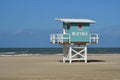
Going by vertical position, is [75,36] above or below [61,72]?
above

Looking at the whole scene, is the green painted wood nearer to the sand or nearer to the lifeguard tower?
the lifeguard tower

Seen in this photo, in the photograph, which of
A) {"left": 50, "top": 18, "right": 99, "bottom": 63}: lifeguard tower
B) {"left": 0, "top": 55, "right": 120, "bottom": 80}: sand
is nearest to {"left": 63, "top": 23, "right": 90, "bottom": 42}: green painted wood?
{"left": 50, "top": 18, "right": 99, "bottom": 63}: lifeguard tower

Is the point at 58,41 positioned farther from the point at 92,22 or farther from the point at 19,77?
the point at 19,77

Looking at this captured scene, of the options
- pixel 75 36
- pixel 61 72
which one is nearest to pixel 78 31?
pixel 75 36

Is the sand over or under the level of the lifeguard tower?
under

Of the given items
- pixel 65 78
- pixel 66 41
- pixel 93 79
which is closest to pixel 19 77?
pixel 65 78

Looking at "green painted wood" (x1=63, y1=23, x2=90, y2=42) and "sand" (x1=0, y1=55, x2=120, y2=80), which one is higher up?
"green painted wood" (x1=63, y1=23, x2=90, y2=42)

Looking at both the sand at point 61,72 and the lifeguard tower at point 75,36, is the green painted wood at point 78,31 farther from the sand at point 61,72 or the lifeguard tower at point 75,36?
the sand at point 61,72

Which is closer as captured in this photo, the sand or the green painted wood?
the sand

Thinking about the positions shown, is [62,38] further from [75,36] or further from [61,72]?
[61,72]

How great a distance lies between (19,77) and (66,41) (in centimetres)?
1184

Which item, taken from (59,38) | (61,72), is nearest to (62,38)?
(59,38)

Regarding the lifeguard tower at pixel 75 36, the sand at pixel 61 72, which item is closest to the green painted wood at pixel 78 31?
the lifeguard tower at pixel 75 36

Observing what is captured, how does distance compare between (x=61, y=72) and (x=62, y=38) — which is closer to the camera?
(x=61, y=72)
